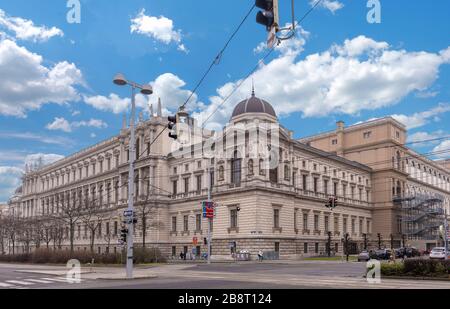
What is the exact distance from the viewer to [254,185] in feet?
212

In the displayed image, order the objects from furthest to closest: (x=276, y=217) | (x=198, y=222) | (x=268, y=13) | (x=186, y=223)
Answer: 1. (x=186, y=223)
2. (x=198, y=222)
3. (x=276, y=217)
4. (x=268, y=13)

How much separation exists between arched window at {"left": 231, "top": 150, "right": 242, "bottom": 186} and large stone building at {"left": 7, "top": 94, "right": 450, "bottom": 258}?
0.14m

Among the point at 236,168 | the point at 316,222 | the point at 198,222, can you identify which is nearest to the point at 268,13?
the point at 236,168

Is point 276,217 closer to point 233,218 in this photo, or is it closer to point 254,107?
point 233,218

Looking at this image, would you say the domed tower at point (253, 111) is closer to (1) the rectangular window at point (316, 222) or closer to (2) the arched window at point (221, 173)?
(2) the arched window at point (221, 173)

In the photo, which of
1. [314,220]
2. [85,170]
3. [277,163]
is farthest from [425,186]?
[85,170]

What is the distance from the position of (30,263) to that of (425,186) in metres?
88.0

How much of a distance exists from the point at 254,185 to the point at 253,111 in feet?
36.7

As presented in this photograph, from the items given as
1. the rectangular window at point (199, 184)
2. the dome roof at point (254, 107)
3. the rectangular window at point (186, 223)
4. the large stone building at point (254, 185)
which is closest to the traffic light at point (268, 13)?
the large stone building at point (254, 185)

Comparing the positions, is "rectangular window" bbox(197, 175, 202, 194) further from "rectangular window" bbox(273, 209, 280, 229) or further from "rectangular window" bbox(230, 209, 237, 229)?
"rectangular window" bbox(273, 209, 280, 229)

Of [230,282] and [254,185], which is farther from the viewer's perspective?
[254,185]

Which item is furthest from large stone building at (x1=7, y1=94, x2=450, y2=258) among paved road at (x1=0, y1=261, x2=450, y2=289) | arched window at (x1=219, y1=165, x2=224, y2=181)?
paved road at (x1=0, y1=261, x2=450, y2=289)

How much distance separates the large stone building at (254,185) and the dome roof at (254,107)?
147 mm

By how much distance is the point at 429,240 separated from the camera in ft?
315
